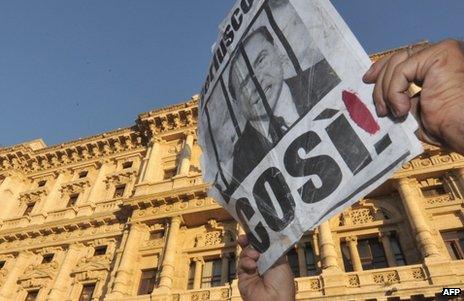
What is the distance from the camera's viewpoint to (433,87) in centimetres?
170

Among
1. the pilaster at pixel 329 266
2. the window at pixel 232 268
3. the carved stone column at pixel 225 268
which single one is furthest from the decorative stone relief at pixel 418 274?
the carved stone column at pixel 225 268

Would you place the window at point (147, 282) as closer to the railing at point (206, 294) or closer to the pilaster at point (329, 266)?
the railing at point (206, 294)

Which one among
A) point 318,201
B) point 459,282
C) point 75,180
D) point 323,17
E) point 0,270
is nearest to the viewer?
point 318,201

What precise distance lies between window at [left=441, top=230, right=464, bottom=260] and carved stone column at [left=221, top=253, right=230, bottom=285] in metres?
8.73

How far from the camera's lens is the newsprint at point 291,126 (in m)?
2.12

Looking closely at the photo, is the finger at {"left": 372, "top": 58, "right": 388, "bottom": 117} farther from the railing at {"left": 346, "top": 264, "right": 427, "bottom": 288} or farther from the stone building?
the railing at {"left": 346, "top": 264, "right": 427, "bottom": 288}

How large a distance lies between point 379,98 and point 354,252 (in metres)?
13.7

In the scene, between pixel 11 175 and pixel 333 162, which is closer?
pixel 333 162

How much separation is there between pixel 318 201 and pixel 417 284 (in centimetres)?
1124

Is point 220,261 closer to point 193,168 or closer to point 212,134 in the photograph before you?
point 193,168

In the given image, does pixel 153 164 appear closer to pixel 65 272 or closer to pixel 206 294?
pixel 65 272

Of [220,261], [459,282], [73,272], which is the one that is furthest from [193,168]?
[459,282]

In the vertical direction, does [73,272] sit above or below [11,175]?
below

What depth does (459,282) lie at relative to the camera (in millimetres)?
10938
